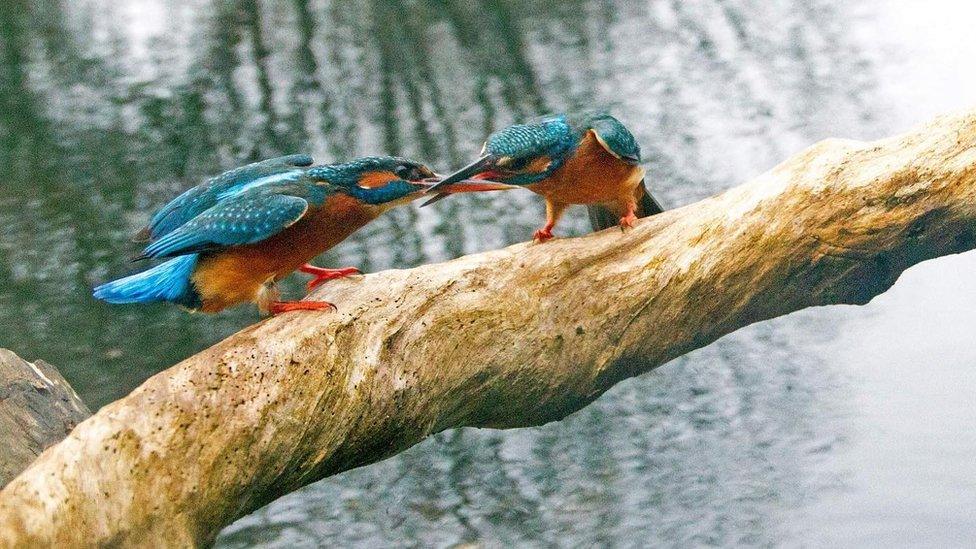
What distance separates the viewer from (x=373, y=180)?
7.39ft

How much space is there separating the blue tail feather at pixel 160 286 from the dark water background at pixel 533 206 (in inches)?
36.3

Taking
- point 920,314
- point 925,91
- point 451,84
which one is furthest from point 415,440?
point 451,84

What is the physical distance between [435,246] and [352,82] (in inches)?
78.1

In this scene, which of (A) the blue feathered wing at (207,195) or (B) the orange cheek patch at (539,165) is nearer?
A: (A) the blue feathered wing at (207,195)

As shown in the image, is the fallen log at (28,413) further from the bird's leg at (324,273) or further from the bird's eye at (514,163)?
the bird's eye at (514,163)

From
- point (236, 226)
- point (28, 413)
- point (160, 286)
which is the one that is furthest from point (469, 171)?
point (28, 413)

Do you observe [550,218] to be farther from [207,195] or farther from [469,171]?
[207,195]

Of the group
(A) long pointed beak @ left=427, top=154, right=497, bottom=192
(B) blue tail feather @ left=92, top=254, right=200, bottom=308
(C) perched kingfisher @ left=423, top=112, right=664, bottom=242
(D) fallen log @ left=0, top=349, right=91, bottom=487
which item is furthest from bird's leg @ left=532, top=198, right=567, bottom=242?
(D) fallen log @ left=0, top=349, right=91, bottom=487

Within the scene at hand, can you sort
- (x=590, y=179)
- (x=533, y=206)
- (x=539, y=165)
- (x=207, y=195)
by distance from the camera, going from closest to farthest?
(x=207, y=195) → (x=539, y=165) → (x=590, y=179) → (x=533, y=206)

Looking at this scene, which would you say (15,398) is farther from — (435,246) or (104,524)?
(435,246)

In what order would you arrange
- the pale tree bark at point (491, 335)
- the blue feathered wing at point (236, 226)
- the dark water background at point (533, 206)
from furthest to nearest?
1. the dark water background at point (533, 206)
2. the blue feathered wing at point (236, 226)
3. the pale tree bark at point (491, 335)

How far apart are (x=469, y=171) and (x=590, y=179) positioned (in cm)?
34

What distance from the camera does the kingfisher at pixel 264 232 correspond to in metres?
2.16

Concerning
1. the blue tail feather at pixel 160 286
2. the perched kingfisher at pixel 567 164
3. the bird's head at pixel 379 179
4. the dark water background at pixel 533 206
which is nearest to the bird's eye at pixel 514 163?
the perched kingfisher at pixel 567 164
